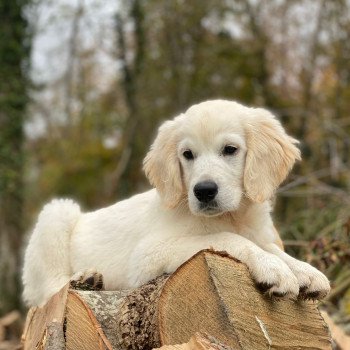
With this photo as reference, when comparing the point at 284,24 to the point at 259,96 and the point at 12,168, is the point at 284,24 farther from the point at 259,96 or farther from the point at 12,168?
the point at 12,168

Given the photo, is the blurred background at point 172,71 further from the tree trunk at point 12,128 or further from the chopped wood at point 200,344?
the chopped wood at point 200,344

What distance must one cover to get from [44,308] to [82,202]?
16937mm

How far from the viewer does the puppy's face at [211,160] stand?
4469 millimetres

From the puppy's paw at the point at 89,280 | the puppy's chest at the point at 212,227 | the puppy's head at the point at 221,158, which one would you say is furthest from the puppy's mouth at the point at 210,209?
the puppy's paw at the point at 89,280

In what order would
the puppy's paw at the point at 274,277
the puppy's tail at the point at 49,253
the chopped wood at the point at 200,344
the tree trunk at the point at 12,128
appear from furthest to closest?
the tree trunk at the point at 12,128 < the puppy's tail at the point at 49,253 < the puppy's paw at the point at 274,277 < the chopped wood at the point at 200,344

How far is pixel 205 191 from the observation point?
14.5 ft

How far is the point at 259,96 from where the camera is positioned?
21.2 meters

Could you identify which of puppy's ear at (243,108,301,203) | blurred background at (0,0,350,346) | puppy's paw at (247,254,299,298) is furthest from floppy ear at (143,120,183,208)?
blurred background at (0,0,350,346)

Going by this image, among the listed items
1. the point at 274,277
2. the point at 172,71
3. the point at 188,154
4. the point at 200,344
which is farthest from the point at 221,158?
the point at 172,71

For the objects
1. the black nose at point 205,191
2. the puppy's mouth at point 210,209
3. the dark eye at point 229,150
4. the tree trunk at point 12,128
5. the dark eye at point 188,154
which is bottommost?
the tree trunk at point 12,128

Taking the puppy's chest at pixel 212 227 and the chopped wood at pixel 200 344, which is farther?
the puppy's chest at pixel 212 227

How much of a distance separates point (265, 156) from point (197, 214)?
0.61m

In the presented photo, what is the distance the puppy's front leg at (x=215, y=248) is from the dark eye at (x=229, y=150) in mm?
591

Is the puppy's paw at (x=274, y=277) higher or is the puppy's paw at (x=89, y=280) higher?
the puppy's paw at (x=274, y=277)
